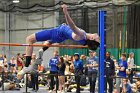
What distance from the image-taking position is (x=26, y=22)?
979 inches

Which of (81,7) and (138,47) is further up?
(81,7)

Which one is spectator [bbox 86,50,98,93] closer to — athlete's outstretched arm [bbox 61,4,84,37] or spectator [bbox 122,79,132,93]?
spectator [bbox 122,79,132,93]

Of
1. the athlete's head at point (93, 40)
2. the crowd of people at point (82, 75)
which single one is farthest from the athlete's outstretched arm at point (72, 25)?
the crowd of people at point (82, 75)

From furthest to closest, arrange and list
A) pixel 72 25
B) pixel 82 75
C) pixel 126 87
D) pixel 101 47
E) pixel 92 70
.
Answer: pixel 92 70, pixel 82 75, pixel 126 87, pixel 101 47, pixel 72 25

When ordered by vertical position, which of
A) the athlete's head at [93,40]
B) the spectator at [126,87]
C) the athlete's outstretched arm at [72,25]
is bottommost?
the spectator at [126,87]

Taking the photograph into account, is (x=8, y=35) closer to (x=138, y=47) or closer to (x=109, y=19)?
(x=109, y=19)

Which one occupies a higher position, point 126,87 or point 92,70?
point 92,70

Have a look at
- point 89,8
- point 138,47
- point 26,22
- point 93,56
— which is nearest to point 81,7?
point 89,8

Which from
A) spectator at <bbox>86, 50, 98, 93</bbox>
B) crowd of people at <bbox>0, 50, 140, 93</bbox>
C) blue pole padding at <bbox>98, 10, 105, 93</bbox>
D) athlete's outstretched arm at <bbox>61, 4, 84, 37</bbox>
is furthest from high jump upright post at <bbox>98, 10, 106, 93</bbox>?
spectator at <bbox>86, 50, 98, 93</bbox>

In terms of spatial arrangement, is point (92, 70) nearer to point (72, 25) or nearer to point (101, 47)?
point (101, 47)

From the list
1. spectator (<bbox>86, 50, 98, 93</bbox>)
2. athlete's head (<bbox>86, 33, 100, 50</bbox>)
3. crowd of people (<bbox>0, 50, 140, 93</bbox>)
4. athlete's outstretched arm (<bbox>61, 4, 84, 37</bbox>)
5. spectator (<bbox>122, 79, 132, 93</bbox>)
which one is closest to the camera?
athlete's outstretched arm (<bbox>61, 4, 84, 37</bbox>)

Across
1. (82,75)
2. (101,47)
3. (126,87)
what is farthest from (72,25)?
(82,75)

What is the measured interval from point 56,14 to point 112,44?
4399 mm

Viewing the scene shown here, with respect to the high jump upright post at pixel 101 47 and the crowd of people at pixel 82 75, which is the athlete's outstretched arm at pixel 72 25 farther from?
the crowd of people at pixel 82 75
